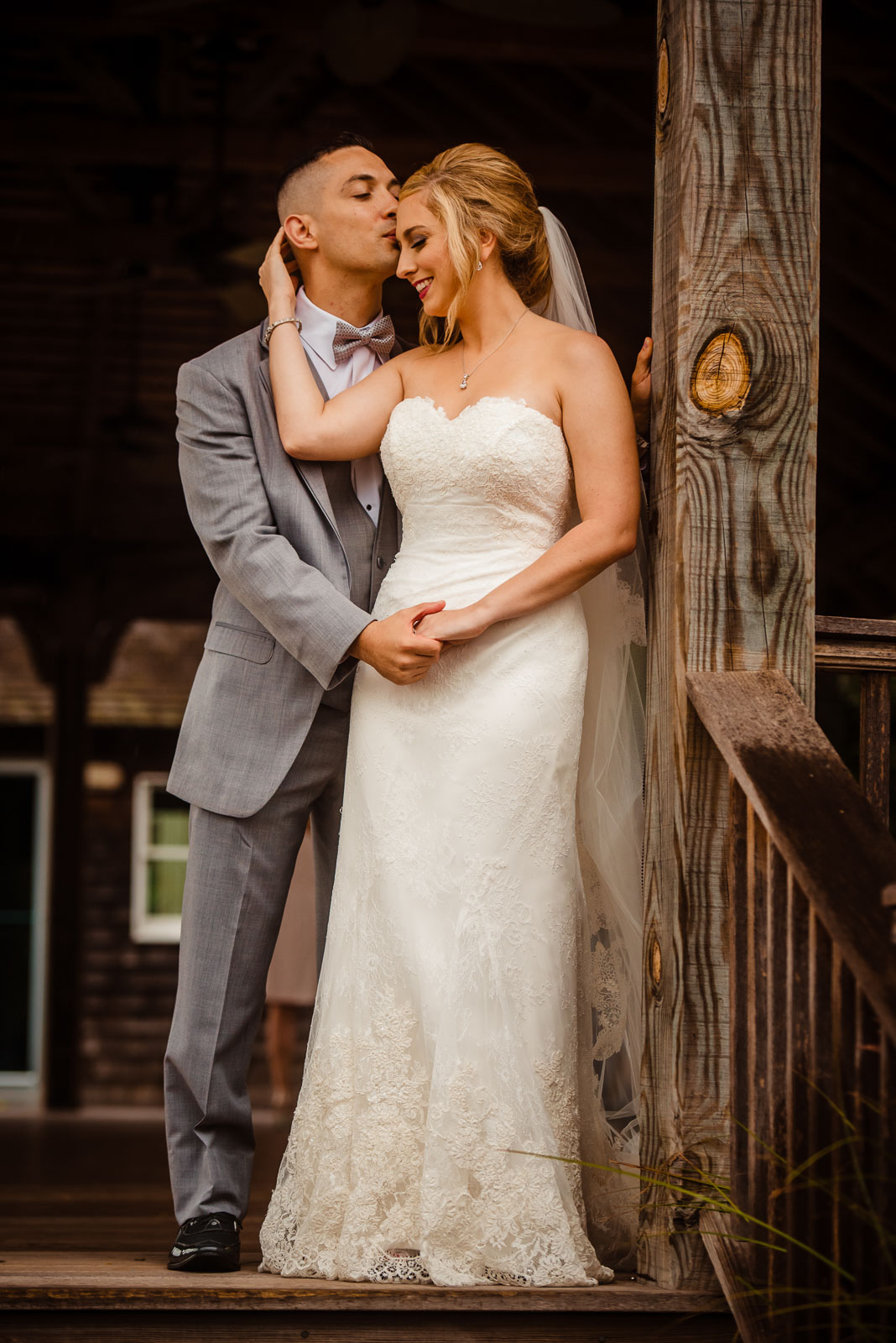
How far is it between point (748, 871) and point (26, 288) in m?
7.16

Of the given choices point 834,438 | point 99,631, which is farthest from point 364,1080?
point 99,631

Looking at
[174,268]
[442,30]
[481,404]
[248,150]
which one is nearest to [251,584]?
[481,404]

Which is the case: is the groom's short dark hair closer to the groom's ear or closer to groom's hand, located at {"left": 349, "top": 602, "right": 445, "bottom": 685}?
the groom's ear

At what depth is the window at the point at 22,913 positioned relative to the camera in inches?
498

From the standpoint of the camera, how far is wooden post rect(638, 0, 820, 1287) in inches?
89.7

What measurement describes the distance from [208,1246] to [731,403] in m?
1.61

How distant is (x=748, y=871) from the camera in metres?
2.08

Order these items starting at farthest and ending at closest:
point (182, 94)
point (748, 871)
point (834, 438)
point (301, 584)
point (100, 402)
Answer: point (100, 402), point (834, 438), point (182, 94), point (301, 584), point (748, 871)

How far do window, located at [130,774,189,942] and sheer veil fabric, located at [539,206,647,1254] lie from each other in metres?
10.4

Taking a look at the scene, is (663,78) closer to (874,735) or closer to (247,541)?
(247,541)

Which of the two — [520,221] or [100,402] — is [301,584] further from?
[100,402]

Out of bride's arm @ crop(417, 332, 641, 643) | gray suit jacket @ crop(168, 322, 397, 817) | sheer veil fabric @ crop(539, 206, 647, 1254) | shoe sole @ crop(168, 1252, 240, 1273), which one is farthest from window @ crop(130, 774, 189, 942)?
bride's arm @ crop(417, 332, 641, 643)

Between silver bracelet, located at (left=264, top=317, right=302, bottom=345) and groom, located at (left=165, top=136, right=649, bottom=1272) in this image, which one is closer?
groom, located at (left=165, top=136, right=649, bottom=1272)

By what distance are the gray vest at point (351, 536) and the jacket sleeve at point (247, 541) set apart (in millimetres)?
135
